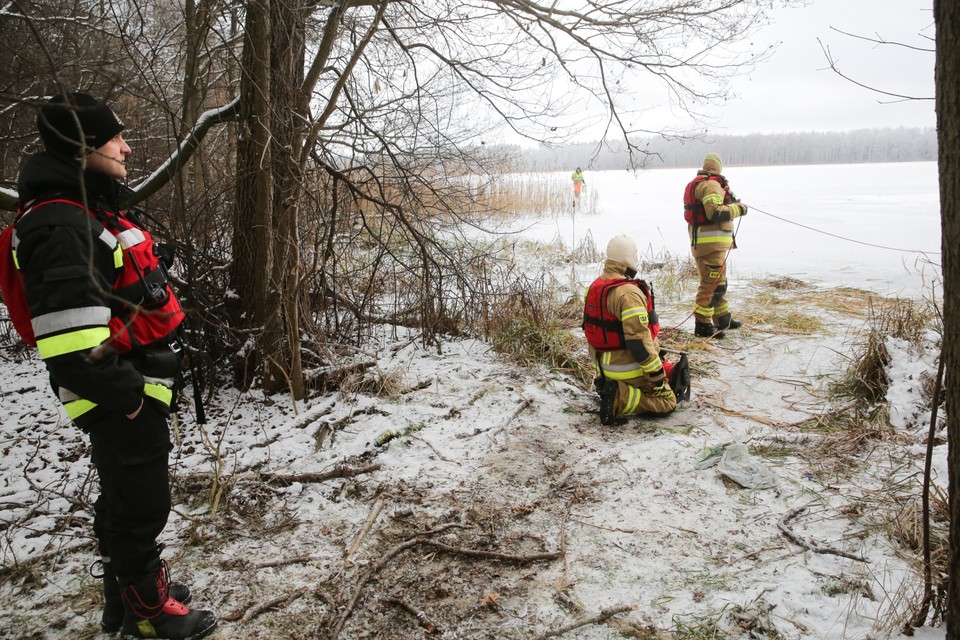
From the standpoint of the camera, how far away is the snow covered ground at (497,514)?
244cm

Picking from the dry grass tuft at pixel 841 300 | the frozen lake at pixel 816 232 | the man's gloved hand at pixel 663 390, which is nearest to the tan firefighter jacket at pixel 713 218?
the frozen lake at pixel 816 232

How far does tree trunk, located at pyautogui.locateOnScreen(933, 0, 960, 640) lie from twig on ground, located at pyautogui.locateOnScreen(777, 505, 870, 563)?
71cm

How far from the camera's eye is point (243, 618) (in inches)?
96.5

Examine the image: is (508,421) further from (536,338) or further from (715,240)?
(715,240)

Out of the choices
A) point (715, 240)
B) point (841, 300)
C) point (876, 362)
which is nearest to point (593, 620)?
point (876, 362)

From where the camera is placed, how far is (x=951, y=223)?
177 cm

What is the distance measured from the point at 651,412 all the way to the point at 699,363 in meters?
1.47

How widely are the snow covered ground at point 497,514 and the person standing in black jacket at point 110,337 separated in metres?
0.38

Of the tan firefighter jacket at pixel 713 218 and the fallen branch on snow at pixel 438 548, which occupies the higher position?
the tan firefighter jacket at pixel 713 218

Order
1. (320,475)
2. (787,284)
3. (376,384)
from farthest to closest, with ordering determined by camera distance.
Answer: (787,284) → (376,384) → (320,475)

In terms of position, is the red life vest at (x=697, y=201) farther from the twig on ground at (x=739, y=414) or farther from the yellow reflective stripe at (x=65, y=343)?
the yellow reflective stripe at (x=65, y=343)

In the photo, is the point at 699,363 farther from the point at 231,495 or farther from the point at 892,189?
the point at 892,189

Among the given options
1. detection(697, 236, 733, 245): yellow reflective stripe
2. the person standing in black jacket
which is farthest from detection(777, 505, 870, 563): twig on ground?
detection(697, 236, 733, 245): yellow reflective stripe

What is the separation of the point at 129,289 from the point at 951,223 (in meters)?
2.81
